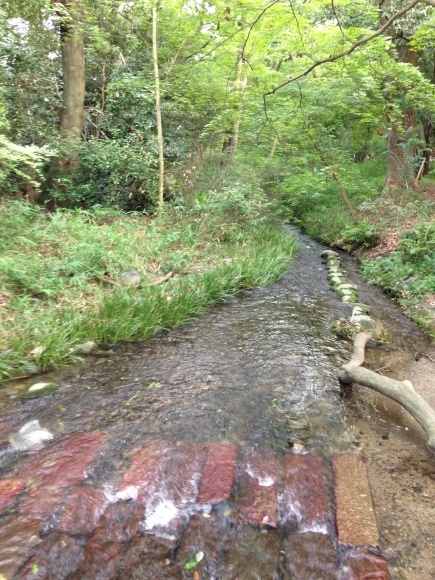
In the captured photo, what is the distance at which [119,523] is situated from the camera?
2.08 m

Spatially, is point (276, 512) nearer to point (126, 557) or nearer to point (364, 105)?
point (126, 557)

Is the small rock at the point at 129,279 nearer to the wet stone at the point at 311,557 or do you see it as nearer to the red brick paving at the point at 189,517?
the red brick paving at the point at 189,517

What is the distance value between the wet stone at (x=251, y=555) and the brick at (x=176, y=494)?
0.30 metres

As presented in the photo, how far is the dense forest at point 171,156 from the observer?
478 cm

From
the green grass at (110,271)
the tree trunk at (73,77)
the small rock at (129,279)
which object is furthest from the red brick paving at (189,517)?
the tree trunk at (73,77)

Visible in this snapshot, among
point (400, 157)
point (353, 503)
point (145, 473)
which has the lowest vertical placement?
point (145, 473)

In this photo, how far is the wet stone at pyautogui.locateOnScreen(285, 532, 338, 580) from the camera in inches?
74.3

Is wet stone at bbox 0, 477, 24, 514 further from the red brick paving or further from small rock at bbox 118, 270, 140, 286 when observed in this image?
small rock at bbox 118, 270, 140, 286

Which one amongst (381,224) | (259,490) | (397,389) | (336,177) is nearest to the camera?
(259,490)

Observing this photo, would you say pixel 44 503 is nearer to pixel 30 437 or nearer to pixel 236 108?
pixel 30 437

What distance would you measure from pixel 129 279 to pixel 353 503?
3.85m

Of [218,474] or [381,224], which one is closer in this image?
[218,474]

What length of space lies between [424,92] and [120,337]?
897 cm

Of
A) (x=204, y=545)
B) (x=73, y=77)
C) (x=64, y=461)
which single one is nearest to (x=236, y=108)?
(x=73, y=77)
